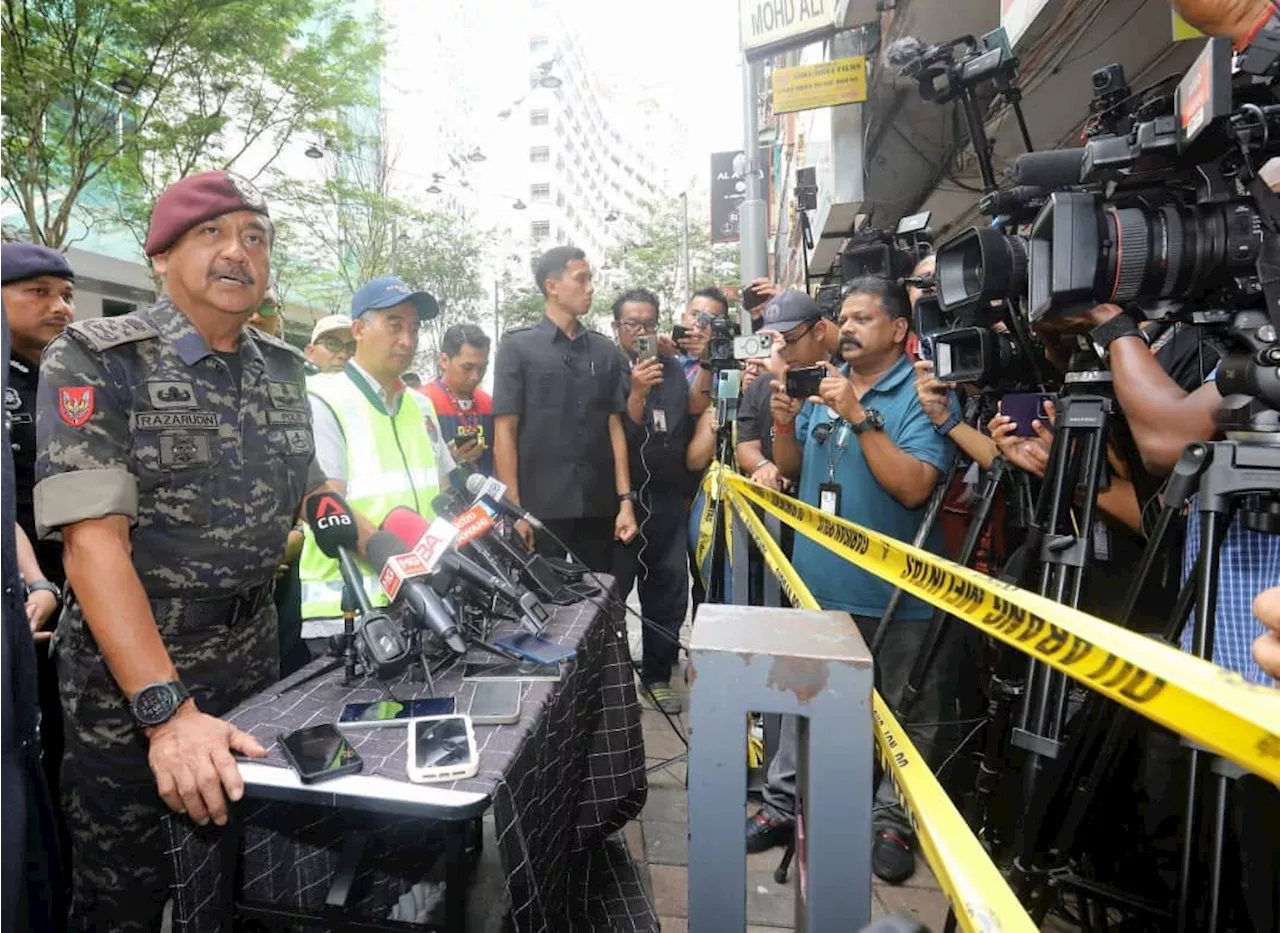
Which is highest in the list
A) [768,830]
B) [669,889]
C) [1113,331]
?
[1113,331]

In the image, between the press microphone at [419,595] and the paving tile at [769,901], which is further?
the paving tile at [769,901]

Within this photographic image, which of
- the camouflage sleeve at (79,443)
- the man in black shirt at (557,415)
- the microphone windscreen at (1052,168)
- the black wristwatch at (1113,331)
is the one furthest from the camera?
the man in black shirt at (557,415)

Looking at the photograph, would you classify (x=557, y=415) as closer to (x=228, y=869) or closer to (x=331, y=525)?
(x=331, y=525)

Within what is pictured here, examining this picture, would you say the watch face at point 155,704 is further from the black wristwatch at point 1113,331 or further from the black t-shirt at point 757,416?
the black t-shirt at point 757,416

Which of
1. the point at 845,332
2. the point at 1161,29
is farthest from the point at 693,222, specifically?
the point at 845,332

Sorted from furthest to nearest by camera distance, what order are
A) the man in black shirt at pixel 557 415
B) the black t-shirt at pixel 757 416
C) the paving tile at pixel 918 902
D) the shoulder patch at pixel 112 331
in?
the black t-shirt at pixel 757 416 < the man in black shirt at pixel 557 415 < the paving tile at pixel 918 902 < the shoulder patch at pixel 112 331

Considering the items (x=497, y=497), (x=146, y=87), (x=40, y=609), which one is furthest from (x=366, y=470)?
(x=146, y=87)

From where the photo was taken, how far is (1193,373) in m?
1.88

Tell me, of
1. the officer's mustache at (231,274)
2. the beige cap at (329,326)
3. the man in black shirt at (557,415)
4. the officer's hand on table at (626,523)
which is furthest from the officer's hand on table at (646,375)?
the beige cap at (329,326)

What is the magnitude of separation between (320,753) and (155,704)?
14.2 inches

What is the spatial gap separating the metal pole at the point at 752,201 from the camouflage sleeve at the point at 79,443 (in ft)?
18.7

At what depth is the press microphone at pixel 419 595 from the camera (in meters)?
1.60

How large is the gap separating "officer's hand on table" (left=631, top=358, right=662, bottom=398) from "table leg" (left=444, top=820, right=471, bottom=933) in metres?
2.63

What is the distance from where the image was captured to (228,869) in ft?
4.25
